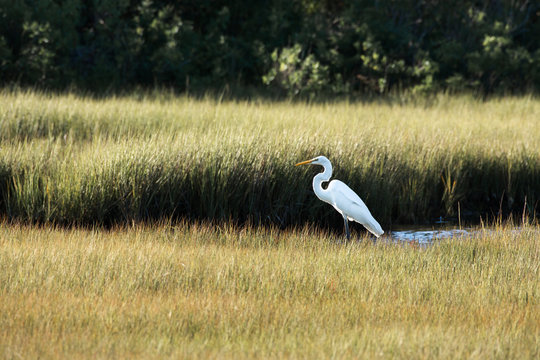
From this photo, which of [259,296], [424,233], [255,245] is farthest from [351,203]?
[259,296]

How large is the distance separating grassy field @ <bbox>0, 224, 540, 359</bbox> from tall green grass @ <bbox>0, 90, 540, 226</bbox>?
0.77 metres

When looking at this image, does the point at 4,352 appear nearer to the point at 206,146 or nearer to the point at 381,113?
the point at 206,146

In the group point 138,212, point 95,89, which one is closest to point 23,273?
point 138,212

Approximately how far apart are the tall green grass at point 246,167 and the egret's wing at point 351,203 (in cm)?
91

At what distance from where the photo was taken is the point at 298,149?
7703 millimetres

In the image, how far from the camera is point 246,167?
727 centimetres

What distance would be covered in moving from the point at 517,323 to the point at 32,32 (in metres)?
13.9

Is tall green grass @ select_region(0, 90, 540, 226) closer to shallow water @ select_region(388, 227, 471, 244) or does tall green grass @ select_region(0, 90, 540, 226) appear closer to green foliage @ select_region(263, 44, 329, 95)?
shallow water @ select_region(388, 227, 471, 244)

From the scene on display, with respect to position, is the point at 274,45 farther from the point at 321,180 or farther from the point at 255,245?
the point at 255,245

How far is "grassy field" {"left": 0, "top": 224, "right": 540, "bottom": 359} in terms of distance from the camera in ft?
12.2

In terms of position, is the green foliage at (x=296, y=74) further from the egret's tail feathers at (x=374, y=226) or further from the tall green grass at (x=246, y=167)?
the egret's tail feathers at (x=374, y=226)

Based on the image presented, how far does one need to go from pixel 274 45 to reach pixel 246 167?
38.9ft

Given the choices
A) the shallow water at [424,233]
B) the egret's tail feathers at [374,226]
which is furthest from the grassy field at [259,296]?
the shallow water at [424,233]

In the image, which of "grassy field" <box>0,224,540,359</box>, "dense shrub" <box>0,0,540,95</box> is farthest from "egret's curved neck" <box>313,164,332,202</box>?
"dense shrub" <box>0,0,540,95</box>
